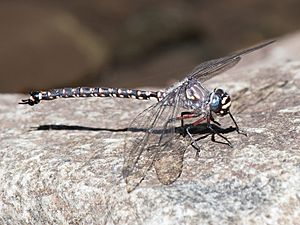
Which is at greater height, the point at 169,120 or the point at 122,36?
the point at 122,36

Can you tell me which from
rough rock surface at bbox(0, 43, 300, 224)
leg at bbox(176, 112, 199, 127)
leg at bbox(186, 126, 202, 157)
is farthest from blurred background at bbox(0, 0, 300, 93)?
leg at bbox(186, 126, 202, 157)

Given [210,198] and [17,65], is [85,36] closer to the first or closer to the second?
[17,65]

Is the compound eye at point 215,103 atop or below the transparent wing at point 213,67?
below

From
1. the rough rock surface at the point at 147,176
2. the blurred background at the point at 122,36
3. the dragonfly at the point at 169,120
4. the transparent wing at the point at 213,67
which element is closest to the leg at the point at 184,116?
the dragonfly at the point at 169,120

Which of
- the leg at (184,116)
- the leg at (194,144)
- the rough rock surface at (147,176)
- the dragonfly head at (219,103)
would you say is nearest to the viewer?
the rough rock surface at (147,176)

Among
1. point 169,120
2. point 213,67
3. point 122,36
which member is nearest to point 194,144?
point 169,120

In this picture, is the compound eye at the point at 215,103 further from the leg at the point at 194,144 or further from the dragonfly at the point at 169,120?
the leg at the point at 194,144

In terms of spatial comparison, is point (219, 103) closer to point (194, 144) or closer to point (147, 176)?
point (194, 144)
